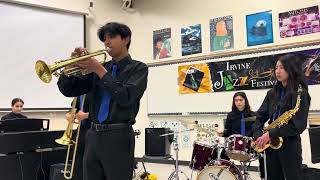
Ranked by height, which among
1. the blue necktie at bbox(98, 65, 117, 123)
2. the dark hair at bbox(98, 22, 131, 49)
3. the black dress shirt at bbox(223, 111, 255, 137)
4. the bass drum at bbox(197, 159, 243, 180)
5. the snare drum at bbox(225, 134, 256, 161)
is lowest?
the bass drum at bbox(197, 159, 243, 180)

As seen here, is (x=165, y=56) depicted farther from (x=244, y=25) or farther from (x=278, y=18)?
(x=278, y=18)

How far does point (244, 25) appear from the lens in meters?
6.52

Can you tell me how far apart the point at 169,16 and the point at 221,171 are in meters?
4.35

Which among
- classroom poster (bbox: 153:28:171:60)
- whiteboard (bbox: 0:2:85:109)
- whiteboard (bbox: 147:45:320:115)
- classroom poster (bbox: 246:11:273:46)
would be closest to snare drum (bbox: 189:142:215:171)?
whiteboard (bbox: 147:45:320:115)

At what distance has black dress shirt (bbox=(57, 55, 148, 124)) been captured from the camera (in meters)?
1.98

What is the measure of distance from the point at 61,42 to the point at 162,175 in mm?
3392

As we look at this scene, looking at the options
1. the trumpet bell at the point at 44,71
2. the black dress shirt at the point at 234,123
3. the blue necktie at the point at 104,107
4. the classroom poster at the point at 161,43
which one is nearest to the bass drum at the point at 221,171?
the black dress shirt at the point at 234,123

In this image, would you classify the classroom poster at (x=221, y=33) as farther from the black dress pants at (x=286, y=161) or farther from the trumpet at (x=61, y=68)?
the trumpet at (x=61, y=68)

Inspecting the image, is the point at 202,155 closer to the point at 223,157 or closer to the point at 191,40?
the point at 223,157

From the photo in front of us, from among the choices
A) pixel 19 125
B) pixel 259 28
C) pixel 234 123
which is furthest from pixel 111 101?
pixel 259 28

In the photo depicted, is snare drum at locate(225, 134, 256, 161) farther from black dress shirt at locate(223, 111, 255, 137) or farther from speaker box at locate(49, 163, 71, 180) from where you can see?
speaker box at locate(49, 163, 71, 180)

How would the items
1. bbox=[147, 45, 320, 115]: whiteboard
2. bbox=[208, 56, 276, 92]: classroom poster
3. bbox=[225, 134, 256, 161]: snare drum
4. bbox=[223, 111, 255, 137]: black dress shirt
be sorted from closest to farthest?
bbox=[225, 134, 256, 161]: snare drum
bbox=[223, 111, 255, 137]: black dress shirt
bbox=[208, 56, 276, 92]: classroom poster
bbox=[147, 45, 320, 115]: whiteboard

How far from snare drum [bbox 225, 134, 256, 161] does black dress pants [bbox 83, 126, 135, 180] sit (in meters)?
2.28

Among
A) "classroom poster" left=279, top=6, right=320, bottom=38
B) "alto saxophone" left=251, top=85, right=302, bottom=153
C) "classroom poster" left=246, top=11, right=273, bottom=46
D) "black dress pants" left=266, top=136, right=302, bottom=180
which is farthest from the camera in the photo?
"classroom poster" left=246, top=11, right=273, bottom=46
